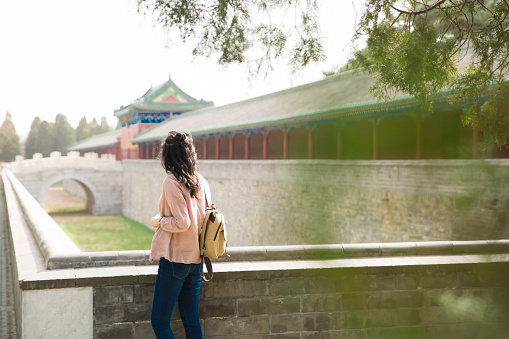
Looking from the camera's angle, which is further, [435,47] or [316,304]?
[316,304]

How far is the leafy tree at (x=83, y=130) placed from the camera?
57.0m

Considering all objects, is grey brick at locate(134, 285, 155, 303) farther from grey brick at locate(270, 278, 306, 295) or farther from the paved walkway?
the paved walkway

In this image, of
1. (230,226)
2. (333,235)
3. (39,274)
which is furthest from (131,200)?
(333,235)

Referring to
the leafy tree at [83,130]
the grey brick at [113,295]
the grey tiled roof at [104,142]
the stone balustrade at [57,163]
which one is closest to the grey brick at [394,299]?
the grey brick at [113,295]

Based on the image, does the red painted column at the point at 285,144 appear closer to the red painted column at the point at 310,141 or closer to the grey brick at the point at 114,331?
the red painted column at the point at 310,141

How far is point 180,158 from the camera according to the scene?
274 cm

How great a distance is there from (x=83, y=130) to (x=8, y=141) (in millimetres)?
10433

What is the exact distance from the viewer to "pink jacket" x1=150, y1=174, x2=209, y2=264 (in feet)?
8.71

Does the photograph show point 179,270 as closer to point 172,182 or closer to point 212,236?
point 212,236

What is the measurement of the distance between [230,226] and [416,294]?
538 inches

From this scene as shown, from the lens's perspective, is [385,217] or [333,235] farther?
[385,217]

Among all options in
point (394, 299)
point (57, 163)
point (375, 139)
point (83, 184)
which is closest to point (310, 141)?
point (375, 139)

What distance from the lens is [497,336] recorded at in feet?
5.30

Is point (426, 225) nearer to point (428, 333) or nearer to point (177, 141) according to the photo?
point (428, 333)
